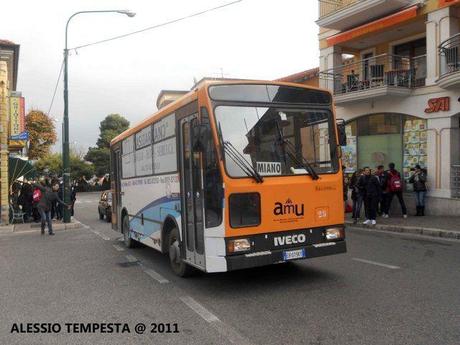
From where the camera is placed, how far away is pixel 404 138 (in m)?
17.1

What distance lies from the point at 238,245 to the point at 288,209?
0.92 metres

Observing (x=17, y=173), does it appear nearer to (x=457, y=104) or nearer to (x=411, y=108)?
(x=411, y=108)

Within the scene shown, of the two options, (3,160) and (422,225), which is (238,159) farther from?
(3,160)

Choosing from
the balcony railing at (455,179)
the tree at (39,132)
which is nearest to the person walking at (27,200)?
the balcony railing at (455,179)

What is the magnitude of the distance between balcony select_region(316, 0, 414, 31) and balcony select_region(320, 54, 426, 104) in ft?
5.46

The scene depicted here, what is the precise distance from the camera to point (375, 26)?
57.1ft

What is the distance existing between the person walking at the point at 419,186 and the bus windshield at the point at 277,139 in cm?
938

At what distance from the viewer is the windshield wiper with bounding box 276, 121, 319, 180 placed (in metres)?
6.62

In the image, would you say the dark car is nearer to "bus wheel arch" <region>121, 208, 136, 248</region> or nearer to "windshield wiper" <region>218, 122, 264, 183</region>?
"bus wheel arch" <region>121, 208, 136, 248</region>

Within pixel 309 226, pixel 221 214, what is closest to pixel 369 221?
pixel 309 226

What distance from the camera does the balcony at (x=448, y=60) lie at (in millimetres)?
14781

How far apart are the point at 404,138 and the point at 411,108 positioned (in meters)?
1.14

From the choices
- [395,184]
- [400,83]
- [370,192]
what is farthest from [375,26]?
[370,192]

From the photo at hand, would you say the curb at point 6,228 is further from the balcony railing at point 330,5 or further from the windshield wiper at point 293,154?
the balcony railing at point 330,5
